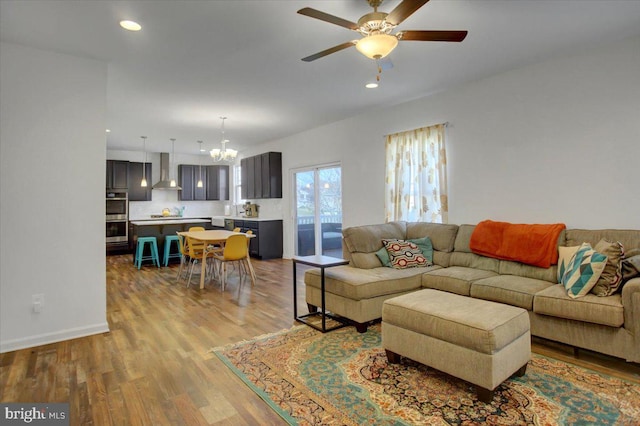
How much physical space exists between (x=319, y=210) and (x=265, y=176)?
1.71 m

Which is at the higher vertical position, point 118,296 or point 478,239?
point 478,239

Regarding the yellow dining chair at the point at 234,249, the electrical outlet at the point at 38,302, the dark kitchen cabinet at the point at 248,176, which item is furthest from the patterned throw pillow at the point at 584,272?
the dark kitchen cabinet at the point at 248,176

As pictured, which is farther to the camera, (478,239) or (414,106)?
(414,106)

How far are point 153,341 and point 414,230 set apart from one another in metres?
3.21

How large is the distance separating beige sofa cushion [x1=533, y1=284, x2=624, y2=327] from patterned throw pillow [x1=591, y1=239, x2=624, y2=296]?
0.05 m

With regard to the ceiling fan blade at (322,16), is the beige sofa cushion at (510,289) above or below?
below

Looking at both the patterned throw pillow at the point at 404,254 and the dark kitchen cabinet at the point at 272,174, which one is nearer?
the patterned throw pillow at the point at 404,254

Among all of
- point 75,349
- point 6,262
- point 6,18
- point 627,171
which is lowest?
point 75,349

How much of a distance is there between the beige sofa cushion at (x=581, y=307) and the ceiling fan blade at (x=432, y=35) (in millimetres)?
2125

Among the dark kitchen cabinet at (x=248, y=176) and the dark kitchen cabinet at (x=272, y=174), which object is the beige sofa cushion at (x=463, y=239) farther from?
the dark kitchen cabinet at (x=248, y=176)

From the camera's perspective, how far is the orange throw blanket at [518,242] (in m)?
3.37

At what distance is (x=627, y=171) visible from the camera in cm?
322

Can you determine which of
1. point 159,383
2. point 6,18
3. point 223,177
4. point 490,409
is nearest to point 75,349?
point 159,383

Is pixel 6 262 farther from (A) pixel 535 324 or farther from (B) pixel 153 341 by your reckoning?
(A) pixel 535 324
